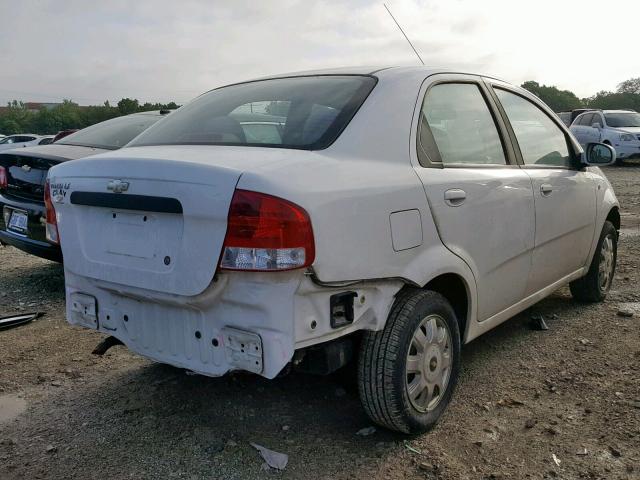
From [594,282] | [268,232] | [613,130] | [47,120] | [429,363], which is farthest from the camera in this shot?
[47,120]

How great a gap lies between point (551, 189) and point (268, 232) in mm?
2292

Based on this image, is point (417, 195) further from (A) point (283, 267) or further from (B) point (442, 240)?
(A) point (283, 267)

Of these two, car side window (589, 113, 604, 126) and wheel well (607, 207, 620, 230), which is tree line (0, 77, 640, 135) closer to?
car side window (589, 113, 604, 126)

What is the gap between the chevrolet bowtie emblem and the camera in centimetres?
246

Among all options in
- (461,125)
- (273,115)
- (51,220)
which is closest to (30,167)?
(51,220)

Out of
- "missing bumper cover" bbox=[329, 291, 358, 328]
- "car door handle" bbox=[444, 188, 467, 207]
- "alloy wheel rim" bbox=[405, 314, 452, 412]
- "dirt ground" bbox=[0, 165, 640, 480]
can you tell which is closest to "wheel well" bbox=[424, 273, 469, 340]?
"alloy wheel rim" bbox=[405, 314, 452, 412]

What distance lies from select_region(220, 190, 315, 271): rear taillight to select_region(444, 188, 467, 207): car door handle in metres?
0.91

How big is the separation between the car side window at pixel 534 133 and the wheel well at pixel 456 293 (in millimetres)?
1045

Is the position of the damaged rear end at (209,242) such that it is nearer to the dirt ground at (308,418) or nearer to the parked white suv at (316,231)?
the parked white suv at (316,231)

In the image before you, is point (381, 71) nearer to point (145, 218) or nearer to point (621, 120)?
point (145, 218)

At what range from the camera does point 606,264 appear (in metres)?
4.84

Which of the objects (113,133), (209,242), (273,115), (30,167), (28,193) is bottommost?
(28,193)

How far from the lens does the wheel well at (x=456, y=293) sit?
2.99 m

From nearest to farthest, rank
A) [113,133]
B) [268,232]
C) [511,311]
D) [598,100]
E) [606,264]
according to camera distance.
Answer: [268,232] → [511,311] → [606,264] → [113,133] → [598,100]
